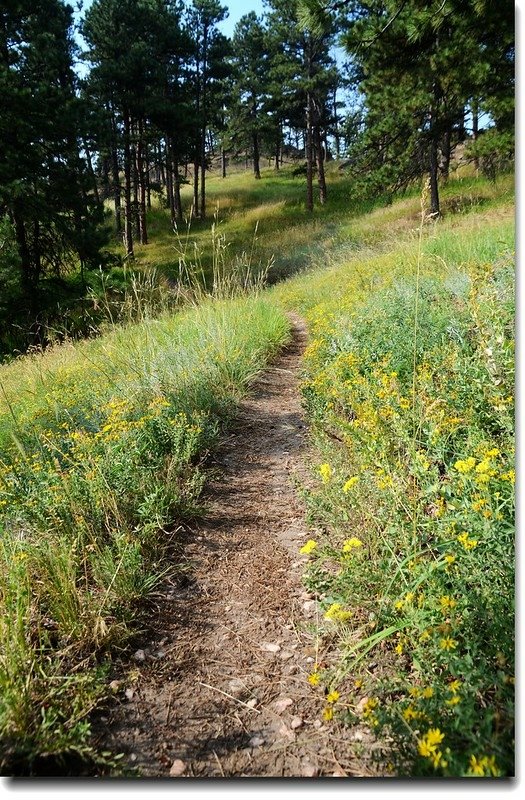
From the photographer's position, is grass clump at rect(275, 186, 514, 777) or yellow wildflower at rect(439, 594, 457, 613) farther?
yellow wildflower at rect(439, 594, 457, 613)

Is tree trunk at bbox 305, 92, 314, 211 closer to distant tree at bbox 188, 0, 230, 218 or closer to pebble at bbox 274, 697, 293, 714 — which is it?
distant tree at bbox 188, 0, 230, 218

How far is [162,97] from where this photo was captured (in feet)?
56.6

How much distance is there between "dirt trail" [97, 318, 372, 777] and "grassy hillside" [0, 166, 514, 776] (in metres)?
0.11

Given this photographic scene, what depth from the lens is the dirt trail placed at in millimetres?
1356

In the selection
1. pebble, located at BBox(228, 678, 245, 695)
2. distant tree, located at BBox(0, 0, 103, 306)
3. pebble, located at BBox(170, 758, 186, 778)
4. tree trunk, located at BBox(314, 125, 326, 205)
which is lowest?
pebble, located at BBox(228, 678, 245, 695)

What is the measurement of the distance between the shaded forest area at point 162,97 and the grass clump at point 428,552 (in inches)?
70.3

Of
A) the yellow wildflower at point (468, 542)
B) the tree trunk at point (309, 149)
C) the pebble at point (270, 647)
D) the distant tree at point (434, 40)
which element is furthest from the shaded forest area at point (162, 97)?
the pebble at point (270, 647)

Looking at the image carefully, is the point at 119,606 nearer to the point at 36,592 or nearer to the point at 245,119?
the point at 36,592

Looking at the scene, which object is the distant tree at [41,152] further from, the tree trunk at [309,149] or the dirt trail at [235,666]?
the tree trunk at [309,149]

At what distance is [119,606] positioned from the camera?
1.83m

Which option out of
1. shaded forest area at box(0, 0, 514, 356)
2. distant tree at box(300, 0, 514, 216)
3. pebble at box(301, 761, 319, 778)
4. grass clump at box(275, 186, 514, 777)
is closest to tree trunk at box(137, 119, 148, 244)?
shaded forest area at box(0, 0, 514, 356)

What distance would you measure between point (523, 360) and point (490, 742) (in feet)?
4.27

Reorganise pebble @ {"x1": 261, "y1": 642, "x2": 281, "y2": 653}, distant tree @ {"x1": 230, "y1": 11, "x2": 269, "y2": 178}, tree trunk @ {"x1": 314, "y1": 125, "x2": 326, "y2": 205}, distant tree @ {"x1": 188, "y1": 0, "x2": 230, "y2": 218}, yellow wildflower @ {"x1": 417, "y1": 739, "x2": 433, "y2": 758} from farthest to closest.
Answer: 1. tree trunk @ {"x1": 314, "y1": 125, "x2": 326, "y2": 205}
2. distant tree @ {"x1": 230, "y1": 11, "x2": 269, "y2": 178}
3. distant tree @ {"x1": 188, "y1": 0, "x2": 230, "y2": 218}
4. pebble @ {"x1": 261, "y1": 642, "x2": 281, "y2": 653}
5. yellow wildflower @ {"x1": 417, "y1": 739, "x2": 433, "y2": 758}

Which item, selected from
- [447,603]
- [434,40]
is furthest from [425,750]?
[434,40]
